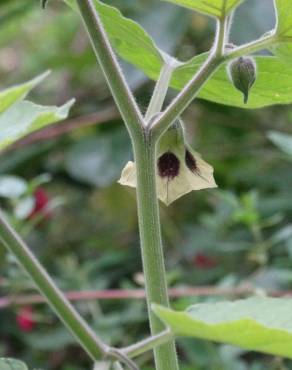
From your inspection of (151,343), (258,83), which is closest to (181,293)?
(258,83)

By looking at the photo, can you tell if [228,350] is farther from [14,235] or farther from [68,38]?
[68,38]

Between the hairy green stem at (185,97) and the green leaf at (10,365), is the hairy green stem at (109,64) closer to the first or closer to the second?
the hairy green stem at (185,97)

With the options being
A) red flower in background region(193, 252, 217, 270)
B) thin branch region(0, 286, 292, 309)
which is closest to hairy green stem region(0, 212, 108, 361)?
thin branch region(0, 286, 292, 309)

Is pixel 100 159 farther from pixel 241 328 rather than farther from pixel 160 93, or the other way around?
pixel 241 328

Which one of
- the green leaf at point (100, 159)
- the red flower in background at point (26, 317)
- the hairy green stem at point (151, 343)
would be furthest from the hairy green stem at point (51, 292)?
the green leaf at point (100, 159)

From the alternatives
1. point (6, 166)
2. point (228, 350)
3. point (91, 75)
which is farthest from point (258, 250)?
point (91, 75)

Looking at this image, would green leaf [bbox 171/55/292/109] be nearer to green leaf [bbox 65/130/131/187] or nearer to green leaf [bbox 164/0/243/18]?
green leaf [bbox 164/0/243/18]
